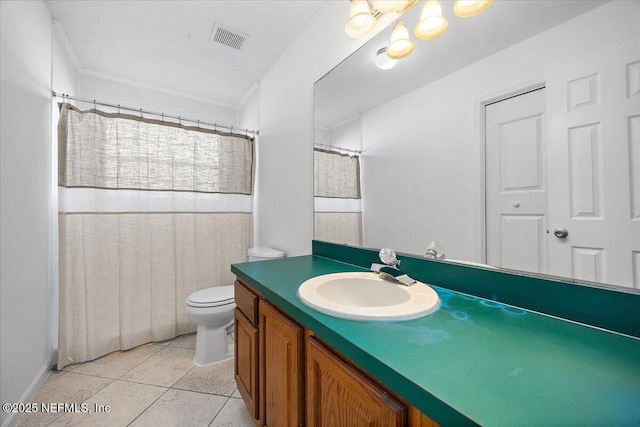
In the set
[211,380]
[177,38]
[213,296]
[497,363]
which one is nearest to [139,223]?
[213,296]

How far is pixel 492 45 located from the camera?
2.80ft

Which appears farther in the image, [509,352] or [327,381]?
[327,381]

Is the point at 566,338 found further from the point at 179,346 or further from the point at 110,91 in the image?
the point at 110,91

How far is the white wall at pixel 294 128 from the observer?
1.64 m

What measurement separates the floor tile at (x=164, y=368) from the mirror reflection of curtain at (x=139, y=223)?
273 mm

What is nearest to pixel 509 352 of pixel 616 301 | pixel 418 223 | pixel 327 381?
pixel 616 301

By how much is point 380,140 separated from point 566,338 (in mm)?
994

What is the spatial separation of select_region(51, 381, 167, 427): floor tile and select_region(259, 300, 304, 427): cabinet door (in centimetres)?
89

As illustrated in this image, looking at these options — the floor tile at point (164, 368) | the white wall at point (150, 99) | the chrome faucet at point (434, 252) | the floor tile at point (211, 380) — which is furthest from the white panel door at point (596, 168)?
the white wall at point (150, 99)

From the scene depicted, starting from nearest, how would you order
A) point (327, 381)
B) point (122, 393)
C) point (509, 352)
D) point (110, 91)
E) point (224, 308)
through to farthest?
point (509, 352) < point (327, 381) < point (122, 393) < point (224, 308) < point (110, 91)

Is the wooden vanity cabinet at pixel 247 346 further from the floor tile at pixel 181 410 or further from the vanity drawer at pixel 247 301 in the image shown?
the floor tile at pixel 181 410

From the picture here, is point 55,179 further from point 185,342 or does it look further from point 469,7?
point 469,7

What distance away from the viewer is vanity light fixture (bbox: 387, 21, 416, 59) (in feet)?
3.67

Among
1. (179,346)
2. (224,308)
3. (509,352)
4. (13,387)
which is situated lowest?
(179,346)
